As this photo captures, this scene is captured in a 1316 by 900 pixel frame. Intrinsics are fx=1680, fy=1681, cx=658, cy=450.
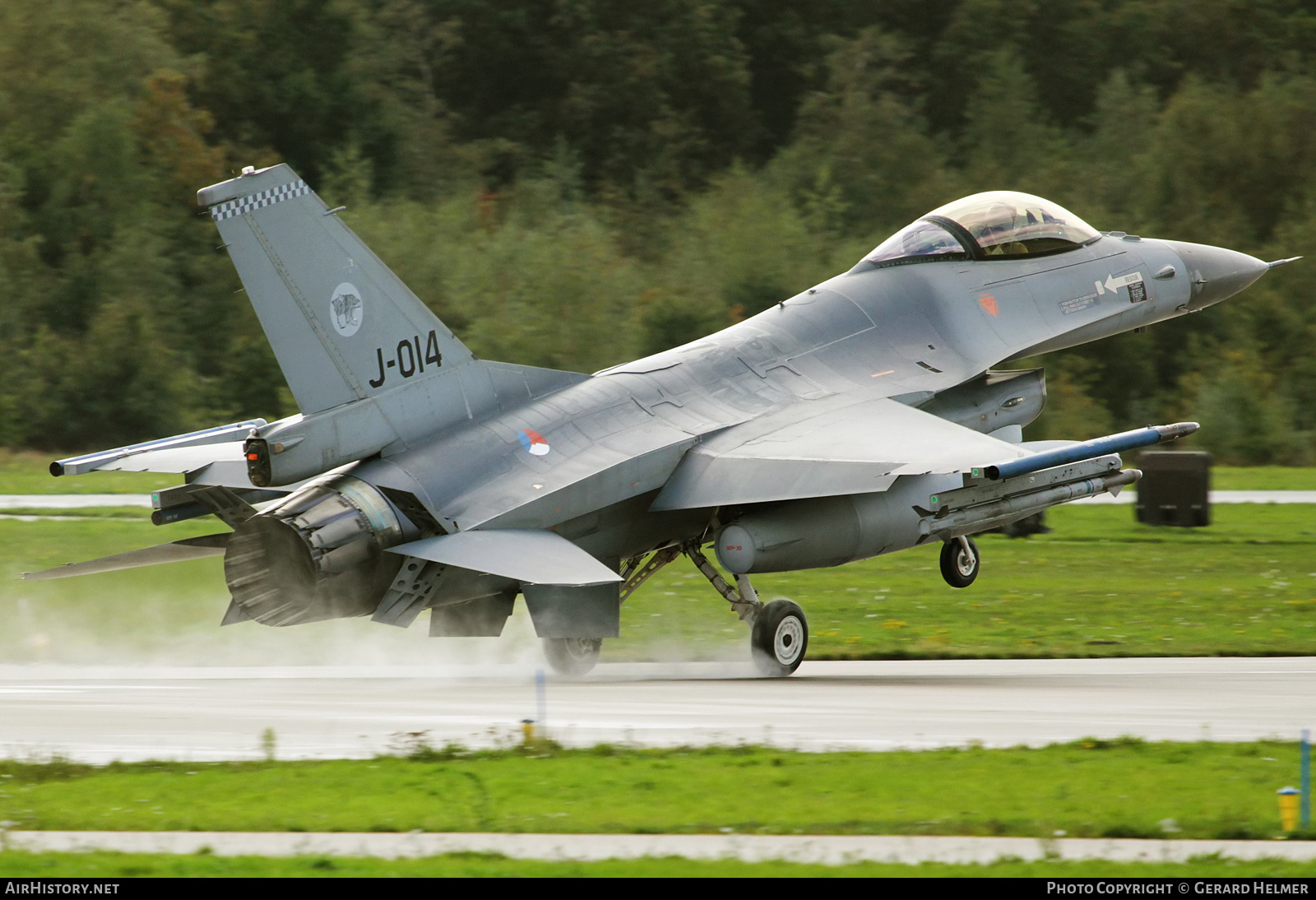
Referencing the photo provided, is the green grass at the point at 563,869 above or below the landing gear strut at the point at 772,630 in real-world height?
below

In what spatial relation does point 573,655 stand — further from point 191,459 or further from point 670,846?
point 670,846

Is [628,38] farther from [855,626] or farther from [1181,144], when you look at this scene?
[855,626]

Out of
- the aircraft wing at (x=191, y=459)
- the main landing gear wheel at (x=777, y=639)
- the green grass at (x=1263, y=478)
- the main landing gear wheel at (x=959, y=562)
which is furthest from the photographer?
the green grass at (x=1263, y=478)

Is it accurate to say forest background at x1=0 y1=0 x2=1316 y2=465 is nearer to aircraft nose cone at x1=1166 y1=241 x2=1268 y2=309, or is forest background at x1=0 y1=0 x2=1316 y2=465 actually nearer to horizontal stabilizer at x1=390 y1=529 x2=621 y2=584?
aircraft nose cone at x1=1166 y1=241 x2=1268 y2=309

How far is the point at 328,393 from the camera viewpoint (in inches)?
587

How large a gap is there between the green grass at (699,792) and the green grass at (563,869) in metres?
0.79

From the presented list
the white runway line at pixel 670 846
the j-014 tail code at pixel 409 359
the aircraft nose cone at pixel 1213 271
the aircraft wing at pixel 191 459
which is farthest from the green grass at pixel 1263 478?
the white runway line at pixel 670 846

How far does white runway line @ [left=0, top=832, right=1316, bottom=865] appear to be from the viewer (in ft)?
30.5

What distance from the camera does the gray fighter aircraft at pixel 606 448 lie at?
14.7 metres

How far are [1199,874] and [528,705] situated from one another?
22.9 ft

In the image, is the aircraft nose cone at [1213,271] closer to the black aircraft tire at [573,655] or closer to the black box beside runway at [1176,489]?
the black box beside runway at [1176,489]

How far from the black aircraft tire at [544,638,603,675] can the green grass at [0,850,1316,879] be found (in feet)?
25.4

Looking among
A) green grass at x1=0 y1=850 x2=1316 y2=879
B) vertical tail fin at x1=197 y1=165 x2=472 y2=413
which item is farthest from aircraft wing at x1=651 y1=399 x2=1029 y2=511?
green grass at x1=0 y1=850 x2=1316 y2=879

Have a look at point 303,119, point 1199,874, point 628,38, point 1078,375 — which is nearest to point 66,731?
point 1199,874
